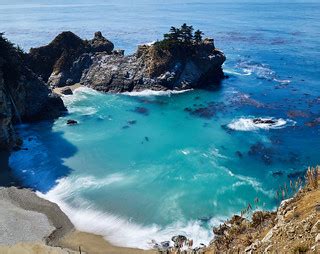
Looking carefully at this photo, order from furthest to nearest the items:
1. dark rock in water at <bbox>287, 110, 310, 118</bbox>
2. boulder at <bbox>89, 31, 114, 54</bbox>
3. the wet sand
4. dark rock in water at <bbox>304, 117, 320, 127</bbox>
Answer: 1. boulder at <bbox>89, 31, 114, 54</bbox>
2. dark rock in water at <bbox>287, 110, 310, 118</bbox>
3. dark rock in water at <bbox>304, 117, 320, 127</bbox>
4. the wet sand

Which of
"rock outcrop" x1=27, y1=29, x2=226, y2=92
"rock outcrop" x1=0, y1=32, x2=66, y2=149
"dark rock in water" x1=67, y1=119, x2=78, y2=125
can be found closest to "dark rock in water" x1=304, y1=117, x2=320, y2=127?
"rock outcrop" x1=27, y1=29, x2=226, y2=92

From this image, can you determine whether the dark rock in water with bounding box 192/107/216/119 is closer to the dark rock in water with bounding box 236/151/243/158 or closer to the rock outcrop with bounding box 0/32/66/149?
the dark rock in water with bounding box 236/151/243/158

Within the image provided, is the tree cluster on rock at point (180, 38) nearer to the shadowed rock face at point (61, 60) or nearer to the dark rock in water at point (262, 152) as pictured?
the shadowed rock face at point (61, 60)

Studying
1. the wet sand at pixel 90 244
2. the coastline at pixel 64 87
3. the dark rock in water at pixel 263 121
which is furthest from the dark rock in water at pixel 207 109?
the wet sand at pixel 90 244

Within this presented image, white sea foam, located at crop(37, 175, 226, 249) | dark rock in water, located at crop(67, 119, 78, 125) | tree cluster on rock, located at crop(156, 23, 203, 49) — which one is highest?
tree cluster on rock, located at crop(156, 23, 203, 49)

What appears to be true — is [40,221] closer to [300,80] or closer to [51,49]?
[51,49]
